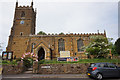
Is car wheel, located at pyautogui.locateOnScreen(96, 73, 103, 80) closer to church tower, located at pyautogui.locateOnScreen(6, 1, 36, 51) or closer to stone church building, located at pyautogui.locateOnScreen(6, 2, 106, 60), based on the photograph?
stone church building, located at pyautogui.locateOnScreen(6, 2, 106, 60)

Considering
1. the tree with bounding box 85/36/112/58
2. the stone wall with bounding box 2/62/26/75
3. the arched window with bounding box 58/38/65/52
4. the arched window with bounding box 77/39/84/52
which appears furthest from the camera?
the arched window with bounding box 77/39/84/52

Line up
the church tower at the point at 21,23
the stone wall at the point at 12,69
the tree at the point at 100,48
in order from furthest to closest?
1. the church tower at the point at 21,23
2. the tree at the point at 100,48
3. the stone wall at the point at 12,69

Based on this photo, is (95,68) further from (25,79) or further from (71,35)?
(71,35)

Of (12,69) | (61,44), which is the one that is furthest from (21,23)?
(12,69)

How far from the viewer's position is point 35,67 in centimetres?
1203

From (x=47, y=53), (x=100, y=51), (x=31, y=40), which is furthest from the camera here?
(x=31, y=40)

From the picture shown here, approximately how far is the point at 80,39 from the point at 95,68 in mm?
20804

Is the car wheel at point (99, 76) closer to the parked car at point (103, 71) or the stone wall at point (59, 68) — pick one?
the parked car at point (103, 71)

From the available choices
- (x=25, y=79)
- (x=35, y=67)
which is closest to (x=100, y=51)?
(x=35, y=67)

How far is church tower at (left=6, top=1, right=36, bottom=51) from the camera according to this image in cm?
2994

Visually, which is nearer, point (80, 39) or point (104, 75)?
point (104, 75)

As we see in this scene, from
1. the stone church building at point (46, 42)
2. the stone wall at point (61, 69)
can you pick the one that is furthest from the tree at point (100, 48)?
the stone wall at point (61, 69)

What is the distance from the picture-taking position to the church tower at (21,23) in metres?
29.9

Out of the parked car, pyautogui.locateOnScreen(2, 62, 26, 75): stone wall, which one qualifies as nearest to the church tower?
pyautogui.locateOnScreen(2, 62, 26, 75): stone wall
